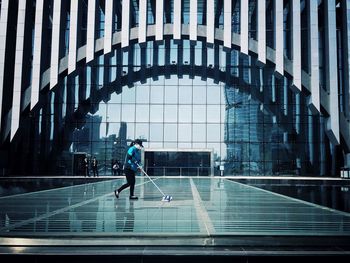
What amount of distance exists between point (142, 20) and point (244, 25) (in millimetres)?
8971

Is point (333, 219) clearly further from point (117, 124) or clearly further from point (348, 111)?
point (117, 124)

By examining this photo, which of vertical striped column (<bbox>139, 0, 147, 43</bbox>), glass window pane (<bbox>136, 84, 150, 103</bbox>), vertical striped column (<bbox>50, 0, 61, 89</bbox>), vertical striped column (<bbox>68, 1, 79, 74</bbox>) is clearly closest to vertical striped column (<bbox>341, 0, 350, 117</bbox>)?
vertical striped column (<bbox>139, 0, 147, 43</bbox>)

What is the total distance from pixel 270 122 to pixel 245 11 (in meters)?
12.8

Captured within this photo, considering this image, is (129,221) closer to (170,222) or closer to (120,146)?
(170,222)

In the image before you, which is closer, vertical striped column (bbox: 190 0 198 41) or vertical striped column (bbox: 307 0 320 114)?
vertical striped column (bbox: 307 0 320 114)

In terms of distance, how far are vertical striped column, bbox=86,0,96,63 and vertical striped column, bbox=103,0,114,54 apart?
1058 mm

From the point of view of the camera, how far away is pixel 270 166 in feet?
142

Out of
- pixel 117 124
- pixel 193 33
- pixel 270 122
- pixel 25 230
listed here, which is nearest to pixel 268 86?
pixel 270 122

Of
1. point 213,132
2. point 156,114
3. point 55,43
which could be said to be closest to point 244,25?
point 213,132

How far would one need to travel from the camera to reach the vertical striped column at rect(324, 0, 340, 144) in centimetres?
3591

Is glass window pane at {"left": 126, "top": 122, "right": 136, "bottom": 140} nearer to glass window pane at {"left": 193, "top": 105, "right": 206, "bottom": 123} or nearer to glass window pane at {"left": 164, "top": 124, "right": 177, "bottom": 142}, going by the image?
glass window pane at {"left": 164, "top": 124, "right": 177, "bottom": 142}

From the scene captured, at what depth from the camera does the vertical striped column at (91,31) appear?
119 feet

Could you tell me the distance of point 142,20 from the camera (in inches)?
1435
